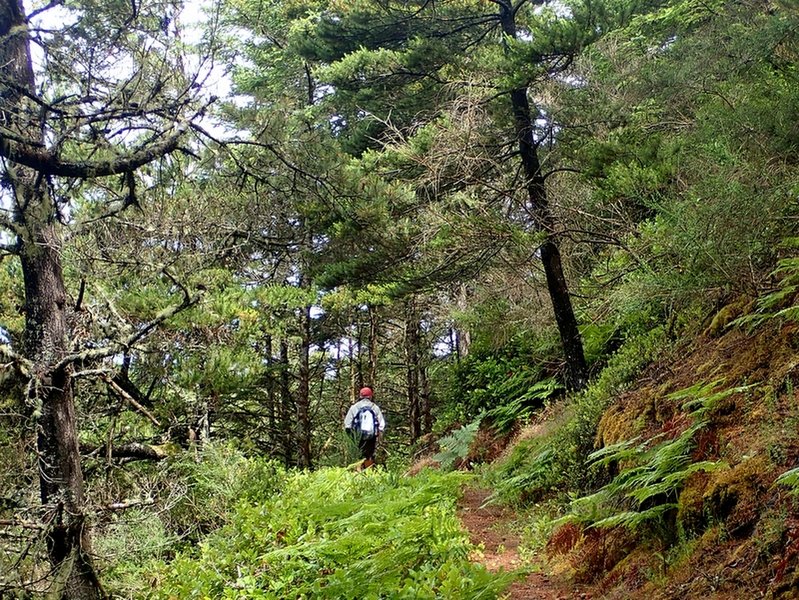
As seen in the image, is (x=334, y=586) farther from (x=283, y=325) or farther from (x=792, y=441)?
(x=283, y=325)

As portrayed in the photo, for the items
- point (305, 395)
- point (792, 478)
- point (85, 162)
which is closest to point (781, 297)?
point (792, 478)

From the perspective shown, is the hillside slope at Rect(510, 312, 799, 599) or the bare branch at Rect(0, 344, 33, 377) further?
the bare branch at Rect(0, 344, 33, 377)

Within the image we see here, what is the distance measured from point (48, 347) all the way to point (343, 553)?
4.44 meters

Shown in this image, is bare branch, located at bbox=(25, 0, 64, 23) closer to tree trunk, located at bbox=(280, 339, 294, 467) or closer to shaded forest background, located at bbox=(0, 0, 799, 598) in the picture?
shaded forest background, located at bbox=(0, 0, 799, 598)

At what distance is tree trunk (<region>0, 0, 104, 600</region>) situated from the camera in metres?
6.21

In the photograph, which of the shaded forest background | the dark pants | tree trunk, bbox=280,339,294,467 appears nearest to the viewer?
the shaded forest background

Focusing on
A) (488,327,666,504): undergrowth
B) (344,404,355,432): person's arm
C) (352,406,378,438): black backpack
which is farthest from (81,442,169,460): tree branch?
(488,327,666,504): undergrowth

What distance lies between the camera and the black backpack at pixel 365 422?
409 inches

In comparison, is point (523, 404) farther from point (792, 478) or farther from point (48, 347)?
point (792, 478)

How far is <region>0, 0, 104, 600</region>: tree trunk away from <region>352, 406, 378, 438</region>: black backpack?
4.82 meters

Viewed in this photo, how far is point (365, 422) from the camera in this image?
10438 mm

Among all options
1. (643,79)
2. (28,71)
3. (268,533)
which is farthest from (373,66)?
(268,533)

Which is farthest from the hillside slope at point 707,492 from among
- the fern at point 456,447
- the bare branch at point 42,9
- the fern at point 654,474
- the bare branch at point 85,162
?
the bare branch at point 42,9

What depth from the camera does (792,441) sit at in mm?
3092
